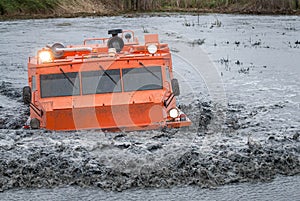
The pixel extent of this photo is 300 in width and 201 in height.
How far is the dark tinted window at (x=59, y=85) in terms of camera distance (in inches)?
408

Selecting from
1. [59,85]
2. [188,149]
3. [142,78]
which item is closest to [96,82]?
[59,85]

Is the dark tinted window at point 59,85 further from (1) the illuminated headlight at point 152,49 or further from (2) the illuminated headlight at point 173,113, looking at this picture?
(2) the illuminated headlight at point 173,113

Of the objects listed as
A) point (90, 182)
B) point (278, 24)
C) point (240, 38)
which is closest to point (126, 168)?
point (90, 182)

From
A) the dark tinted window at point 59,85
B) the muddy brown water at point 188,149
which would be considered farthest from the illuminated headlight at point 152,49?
the muddy brown water at point 188,149

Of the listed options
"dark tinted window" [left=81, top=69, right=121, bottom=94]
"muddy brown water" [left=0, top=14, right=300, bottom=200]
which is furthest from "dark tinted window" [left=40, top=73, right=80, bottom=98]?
"muddy brown water" [left=0, top=14, right=300, bottom=200]

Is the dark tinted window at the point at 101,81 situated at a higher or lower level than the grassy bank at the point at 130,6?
lower

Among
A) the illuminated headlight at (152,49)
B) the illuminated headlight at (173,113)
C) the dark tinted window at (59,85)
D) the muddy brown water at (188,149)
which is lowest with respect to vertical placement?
the muddy brown water at (188,149)

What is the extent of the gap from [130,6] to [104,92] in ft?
148

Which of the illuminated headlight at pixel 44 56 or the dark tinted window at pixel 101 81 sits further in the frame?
the illuminated headlight at pixel 44 56

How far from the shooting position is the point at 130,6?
54.4 m

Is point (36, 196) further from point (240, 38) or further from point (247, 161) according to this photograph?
point (240, 38)

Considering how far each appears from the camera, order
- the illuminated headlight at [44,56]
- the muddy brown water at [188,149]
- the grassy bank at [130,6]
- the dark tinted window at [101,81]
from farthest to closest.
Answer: the grassy bank at [130,6], the illuminated headlight at [44,56], the dark tinted window at [101,81], the muddy brown water at [188,149]

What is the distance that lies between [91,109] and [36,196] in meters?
2.47

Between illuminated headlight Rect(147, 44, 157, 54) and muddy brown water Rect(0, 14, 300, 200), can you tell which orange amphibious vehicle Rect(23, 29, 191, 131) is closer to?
illuminated headlight Rect(147, 44, 157, 54)
